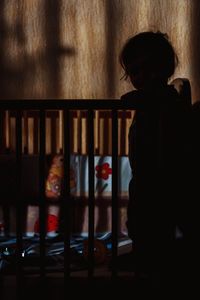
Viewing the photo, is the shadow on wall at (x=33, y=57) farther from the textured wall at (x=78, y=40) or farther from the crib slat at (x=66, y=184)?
the crib slat at (x=66, y=184)

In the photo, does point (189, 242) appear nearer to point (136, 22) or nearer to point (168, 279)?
point (168, 279)

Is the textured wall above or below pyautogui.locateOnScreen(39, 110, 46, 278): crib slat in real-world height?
above

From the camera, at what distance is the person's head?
2.30 m

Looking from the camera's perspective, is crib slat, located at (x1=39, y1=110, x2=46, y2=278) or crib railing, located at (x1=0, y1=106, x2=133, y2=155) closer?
crib slat, located at (x1=39, y1=110, x2=46, y2=278)

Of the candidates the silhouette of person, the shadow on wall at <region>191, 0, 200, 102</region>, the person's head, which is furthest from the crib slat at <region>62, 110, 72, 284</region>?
the shadow on wall at <region>191, 0, 200, 102</region>

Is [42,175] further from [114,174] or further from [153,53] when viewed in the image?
[153,53]

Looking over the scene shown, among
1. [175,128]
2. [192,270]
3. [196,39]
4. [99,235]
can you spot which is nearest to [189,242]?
[192,270]

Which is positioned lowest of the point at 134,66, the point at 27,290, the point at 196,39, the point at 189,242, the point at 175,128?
the point at 27,290

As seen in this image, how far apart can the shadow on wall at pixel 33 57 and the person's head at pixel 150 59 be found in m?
1.35

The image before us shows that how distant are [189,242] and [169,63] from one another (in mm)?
673

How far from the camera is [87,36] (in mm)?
3617

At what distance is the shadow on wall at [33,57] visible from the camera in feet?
11.9

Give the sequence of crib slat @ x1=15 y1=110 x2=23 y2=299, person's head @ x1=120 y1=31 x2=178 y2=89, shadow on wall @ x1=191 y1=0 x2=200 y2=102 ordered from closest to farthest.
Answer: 1. crib slat @ x1=15 y1=110 x2=23 y2=299
2. person's head @ x1=120 y1=31 x2=178 y2=89
3. shadow on wall @ x1=191 y1=0 x2=200 y2=102

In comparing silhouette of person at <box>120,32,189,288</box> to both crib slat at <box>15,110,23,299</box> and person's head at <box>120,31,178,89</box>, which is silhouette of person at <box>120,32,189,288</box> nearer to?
person's head at <box>120,31,178,89</box>
